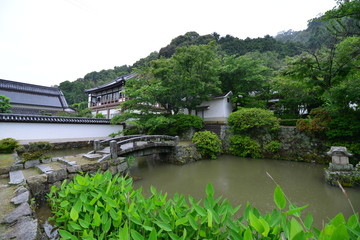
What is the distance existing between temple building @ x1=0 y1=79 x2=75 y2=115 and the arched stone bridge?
610 inches

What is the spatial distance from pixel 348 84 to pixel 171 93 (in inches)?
376

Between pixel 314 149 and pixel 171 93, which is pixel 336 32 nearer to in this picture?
pixel 314 149

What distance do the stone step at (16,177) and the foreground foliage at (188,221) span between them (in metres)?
2.64

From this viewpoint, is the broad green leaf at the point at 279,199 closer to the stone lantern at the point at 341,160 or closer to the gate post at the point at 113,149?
the gate post at the point at 113,149

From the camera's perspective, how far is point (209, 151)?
10391 millimetres

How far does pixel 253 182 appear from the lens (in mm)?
6410

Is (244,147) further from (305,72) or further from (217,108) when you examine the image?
(217,108)

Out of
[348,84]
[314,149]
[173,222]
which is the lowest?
[314,149]

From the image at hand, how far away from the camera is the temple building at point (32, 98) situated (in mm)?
19781

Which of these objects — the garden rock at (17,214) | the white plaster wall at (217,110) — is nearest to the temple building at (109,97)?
the white plaster wall at (217,110)

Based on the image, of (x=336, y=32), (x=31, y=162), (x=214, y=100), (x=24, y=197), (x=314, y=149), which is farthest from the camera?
(x=214, y=100)

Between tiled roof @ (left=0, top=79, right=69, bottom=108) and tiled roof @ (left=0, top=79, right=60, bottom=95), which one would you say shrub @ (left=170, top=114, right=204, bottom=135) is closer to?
tiled roof @ (left=0, top=79, right=69, bottom=108)

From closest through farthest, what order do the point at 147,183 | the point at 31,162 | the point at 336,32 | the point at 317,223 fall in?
the point at 317,223
the point at 31,162
the point at 147,183
the point at 336,32

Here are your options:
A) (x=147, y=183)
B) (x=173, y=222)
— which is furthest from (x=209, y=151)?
(x=173, y=222)
